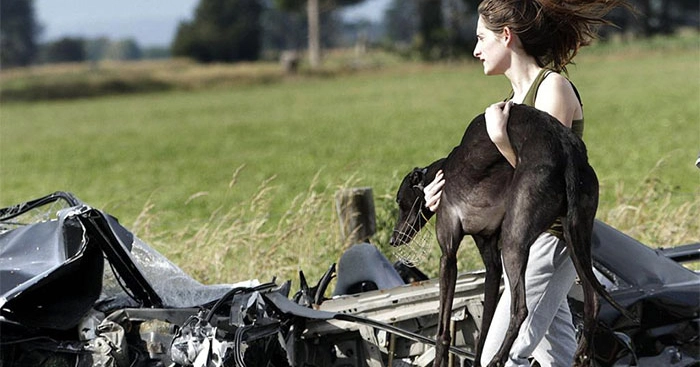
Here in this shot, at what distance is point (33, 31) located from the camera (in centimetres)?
14712

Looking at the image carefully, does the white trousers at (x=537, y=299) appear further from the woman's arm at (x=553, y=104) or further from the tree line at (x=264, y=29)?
the tree line at (x=264, y=29)

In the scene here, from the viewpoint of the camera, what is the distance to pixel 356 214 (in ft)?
23.2

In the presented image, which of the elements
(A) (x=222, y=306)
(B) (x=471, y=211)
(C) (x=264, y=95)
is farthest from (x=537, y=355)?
(C) (x=264, y=95)

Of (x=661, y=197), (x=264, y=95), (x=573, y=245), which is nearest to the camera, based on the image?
(x=573, y=245)

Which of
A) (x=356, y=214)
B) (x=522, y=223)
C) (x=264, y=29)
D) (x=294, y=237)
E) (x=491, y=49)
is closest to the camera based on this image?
(x=522, y=223)

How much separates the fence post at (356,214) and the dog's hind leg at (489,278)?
353 cm

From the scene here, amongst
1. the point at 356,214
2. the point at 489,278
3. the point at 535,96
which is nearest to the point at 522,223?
the point at 489,278

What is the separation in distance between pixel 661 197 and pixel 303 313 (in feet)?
16.0

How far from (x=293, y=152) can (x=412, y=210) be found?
20441 millimetres

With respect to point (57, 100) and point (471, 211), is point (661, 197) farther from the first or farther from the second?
point (57, 100)

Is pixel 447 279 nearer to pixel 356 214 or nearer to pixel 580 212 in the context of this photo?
pixel 580 212

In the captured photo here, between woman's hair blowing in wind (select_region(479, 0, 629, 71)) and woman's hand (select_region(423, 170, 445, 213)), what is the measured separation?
0.57 metres

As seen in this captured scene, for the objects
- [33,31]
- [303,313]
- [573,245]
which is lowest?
[33,31]

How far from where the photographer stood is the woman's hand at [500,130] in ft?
11.1
